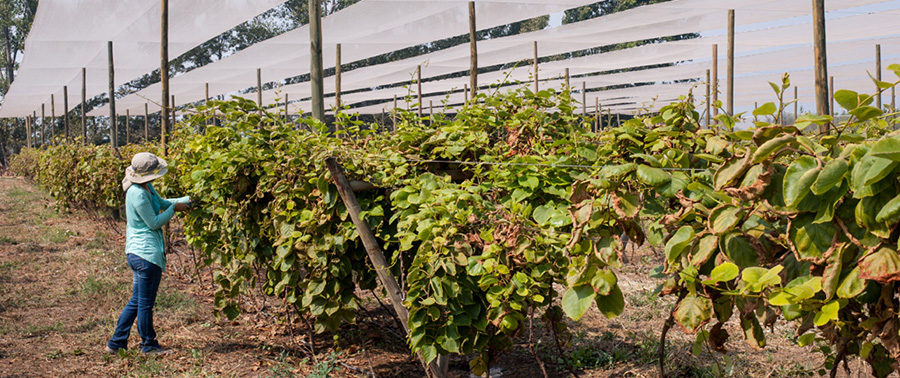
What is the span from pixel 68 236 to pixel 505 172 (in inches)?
344

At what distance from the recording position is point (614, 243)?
1847 mm

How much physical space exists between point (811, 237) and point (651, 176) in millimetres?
469

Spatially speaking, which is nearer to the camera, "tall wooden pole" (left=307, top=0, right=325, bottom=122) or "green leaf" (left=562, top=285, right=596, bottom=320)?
"green leaf" (left=562, top=285, right=596, bottom=320)

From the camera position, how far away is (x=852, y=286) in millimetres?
1297

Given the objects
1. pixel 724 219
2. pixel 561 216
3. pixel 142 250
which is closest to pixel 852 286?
pixel 724 219

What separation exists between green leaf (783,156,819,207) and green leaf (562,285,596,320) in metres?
0.64

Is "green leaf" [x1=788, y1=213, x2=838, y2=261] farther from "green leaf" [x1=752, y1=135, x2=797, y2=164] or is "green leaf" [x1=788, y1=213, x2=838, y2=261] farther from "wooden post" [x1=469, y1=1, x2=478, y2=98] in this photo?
"wooden post" [x1=469, y1=1, x2=478, y2=98]

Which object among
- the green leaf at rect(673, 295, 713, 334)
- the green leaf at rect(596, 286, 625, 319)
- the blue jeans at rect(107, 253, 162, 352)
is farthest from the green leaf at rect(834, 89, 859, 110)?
the blue jeans at rect(107, 253, 162, 352)

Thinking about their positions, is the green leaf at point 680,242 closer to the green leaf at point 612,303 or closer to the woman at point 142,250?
the green leaf at point 612,303

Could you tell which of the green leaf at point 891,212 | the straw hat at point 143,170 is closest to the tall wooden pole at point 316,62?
the straw hat at point 143,170

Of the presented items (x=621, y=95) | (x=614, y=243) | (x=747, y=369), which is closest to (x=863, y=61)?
(x=621, y=95)

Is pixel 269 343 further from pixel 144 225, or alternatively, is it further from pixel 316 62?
pixel 316 62

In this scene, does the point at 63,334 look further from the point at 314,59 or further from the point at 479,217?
the point at 479,217

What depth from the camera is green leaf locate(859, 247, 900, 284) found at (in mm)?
1220
